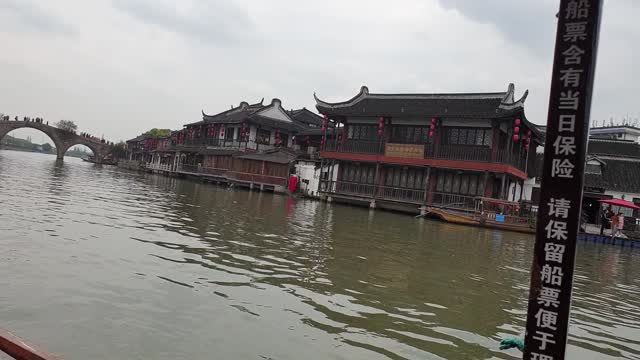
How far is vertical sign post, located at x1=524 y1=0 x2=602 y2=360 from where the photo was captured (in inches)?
117

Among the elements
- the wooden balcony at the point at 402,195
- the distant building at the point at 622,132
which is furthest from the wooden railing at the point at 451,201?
the distant building at the point at 622,132

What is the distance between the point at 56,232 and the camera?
9.65 meters

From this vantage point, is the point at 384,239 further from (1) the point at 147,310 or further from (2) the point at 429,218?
(2) the point at 429,218

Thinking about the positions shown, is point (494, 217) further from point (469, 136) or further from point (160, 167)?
point (160, 167)

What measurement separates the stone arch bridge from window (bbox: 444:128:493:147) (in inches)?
2427

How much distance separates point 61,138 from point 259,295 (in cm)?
7520

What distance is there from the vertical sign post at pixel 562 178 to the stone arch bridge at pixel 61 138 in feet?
244

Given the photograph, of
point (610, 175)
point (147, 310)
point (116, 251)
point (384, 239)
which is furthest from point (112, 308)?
point (610, 175)

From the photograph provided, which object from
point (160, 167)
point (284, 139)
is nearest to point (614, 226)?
point (284, 139)

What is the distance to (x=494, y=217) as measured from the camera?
2264 cm

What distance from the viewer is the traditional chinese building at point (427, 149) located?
2583 cm

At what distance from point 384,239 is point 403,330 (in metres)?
8.59

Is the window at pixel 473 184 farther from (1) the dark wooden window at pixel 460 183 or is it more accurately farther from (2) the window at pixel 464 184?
(2) the window at pixel 464 184

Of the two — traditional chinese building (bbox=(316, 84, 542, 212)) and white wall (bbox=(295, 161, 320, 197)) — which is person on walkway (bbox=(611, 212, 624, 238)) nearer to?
traditional chinese building (bbox=(316, 84, 542, 212))
